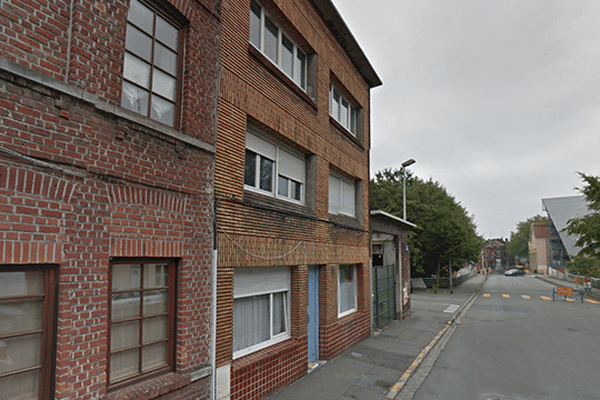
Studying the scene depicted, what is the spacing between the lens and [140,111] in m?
4.71

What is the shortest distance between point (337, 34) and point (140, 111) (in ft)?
23.8

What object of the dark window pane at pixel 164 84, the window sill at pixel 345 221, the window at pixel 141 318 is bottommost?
the window at pixel 141 318

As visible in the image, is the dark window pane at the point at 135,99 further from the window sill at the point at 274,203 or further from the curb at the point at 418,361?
the curb at the point at 418,361

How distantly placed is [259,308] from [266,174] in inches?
104

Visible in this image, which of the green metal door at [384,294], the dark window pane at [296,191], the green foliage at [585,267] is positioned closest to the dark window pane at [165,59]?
the dark window pane at [296,191]

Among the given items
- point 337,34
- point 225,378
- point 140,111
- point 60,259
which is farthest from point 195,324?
point 337,34

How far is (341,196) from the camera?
36.4ft

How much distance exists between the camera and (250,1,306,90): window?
739cm

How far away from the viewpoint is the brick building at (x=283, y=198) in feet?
19.9

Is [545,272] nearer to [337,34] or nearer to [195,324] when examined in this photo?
[337,34]

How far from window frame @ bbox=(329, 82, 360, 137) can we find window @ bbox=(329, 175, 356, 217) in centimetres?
159

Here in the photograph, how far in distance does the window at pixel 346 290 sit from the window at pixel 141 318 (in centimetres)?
630

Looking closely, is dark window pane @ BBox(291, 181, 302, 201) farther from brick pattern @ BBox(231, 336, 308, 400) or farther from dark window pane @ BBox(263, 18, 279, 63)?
brick pattern @ BBox(231, 336, 308, 400)

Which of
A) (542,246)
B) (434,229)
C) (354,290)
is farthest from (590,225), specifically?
(542,246)
